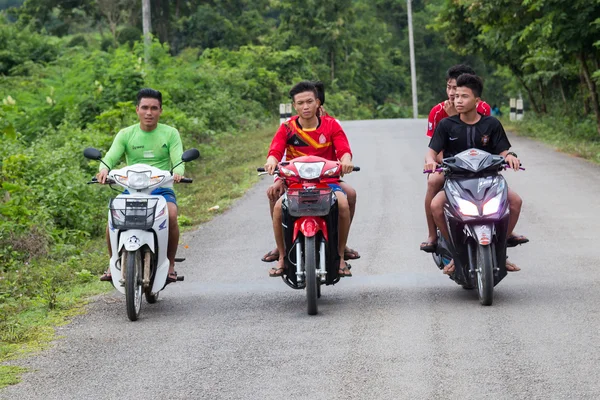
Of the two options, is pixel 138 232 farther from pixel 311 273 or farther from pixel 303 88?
pixel 303 88

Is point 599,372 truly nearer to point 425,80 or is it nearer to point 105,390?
point 105,390

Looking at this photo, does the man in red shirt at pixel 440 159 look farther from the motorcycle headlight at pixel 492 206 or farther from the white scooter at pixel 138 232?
the white scooter at pixel 138 232

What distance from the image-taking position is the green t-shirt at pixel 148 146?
8.70 metres

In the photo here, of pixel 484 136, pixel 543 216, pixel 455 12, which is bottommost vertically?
pixel 543 216

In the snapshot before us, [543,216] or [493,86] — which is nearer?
[543,216]

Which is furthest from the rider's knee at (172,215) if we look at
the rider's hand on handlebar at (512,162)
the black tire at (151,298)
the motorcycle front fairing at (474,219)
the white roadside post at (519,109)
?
the white roadside post at (519,109)

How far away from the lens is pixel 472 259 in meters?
8.04

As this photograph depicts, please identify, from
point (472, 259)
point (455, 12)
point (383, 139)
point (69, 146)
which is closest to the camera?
point (472, 259)

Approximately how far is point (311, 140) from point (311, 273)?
135 centimetres

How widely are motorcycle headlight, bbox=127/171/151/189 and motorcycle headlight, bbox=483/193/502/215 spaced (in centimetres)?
270

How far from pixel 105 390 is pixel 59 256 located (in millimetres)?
5912

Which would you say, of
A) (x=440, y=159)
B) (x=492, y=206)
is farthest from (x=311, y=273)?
(x=440, y=159)

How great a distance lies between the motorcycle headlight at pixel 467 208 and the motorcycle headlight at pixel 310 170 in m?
1.14

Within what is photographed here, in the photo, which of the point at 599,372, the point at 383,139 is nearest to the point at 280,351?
the point at 599,372
